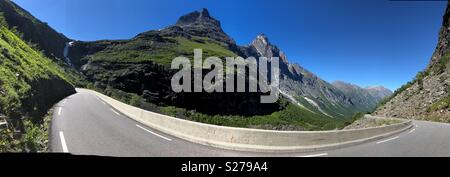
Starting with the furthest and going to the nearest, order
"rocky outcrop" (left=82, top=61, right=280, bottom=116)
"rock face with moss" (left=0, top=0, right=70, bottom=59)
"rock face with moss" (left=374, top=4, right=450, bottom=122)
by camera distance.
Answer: "rock face with moss" (left=0, top=0, right=70, bottom=59)
"rocky outcrop" (left=82, top=61, right=280, bottom=116)
"rock face with moss" (left=374, top=4, right=450, bottom=122)

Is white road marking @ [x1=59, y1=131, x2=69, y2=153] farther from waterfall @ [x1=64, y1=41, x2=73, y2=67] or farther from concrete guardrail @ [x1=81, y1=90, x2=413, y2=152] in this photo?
waterfall @ [x1=64, y1=41, x2=73, y2=67]

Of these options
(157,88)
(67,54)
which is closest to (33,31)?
(67,54)

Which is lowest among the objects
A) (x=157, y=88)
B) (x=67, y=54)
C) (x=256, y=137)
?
(x=256, y=137)

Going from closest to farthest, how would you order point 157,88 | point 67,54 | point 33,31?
1. point 157,88
2. point 33,31
3. point 67,54

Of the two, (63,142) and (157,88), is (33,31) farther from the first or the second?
(63,142)

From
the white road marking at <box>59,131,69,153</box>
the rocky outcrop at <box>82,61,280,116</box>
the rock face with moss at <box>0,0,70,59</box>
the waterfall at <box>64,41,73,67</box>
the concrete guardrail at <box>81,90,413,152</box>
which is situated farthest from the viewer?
the waterfall at <box>64,41,73,67</box>

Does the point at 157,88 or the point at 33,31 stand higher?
the point at 33,31

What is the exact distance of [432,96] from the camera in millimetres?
52312

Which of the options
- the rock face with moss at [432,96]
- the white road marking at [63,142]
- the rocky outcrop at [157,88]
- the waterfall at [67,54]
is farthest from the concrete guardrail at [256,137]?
the waterfall at [67,54]

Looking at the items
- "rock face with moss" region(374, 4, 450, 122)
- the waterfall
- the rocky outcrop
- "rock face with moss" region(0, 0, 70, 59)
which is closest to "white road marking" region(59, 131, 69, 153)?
"rock face with moss" region(374, 4, 450, 122)

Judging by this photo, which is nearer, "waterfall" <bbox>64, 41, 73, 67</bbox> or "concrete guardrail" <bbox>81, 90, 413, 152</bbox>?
"concrete guardrail" <bbox>81, 90, 413, 152</bbox>

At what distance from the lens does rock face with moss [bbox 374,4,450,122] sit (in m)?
48.8

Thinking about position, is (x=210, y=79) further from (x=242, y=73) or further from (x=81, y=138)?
(x=81, y=138)

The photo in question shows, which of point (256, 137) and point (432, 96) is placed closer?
point (256, 137)
